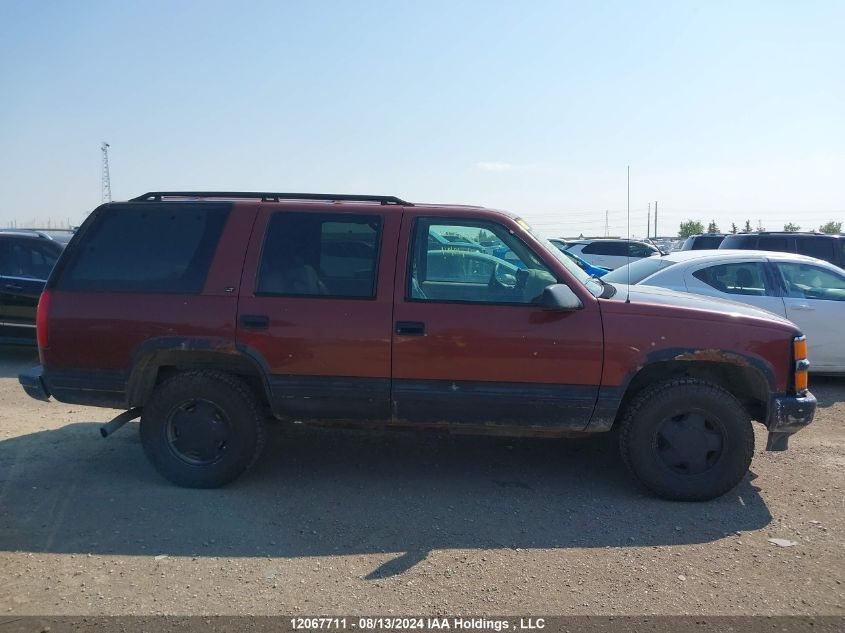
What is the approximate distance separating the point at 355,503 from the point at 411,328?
121cm

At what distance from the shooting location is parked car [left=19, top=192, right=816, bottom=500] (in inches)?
176

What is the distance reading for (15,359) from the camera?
9273 millimetres

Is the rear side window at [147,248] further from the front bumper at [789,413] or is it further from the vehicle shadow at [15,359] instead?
the vehicle shadow at [15,359]

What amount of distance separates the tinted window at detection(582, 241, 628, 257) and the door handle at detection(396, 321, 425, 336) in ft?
56.4

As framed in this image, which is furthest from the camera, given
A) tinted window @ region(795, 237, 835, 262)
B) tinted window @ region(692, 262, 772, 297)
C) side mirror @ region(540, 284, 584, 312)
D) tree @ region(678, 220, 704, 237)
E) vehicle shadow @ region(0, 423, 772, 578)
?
tree @ region(678, 220, 704, 237)

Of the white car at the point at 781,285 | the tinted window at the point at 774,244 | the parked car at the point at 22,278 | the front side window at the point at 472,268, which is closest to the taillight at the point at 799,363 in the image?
the front side window at the point at 472,268

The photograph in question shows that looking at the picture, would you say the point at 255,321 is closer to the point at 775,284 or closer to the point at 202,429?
the point at 202,429

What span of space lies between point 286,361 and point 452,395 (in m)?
1.12

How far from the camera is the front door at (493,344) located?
4.45m

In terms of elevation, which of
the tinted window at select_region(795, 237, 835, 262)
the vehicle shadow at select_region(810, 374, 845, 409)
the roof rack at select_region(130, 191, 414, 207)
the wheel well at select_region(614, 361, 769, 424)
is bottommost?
the vehicle shadow at select_region(810, 374, 845, 409)

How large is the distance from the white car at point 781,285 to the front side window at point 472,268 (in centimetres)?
337

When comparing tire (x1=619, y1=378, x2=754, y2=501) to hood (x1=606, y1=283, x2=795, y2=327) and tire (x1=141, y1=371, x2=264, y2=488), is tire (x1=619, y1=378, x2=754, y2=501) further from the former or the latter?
tire (x1=141, y1=371, x2=264, y2=488)

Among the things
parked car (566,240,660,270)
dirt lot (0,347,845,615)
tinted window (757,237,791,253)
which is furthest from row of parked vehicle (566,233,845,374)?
parked car (566,240,660,270)

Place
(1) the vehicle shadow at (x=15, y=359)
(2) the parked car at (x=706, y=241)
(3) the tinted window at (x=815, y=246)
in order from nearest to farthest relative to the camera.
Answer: (1) the vehicle shadow at (x=15, y=359) → (3) the tinted window at (x=815, y=246) → (2) the parked car at (x=706, y=241)
